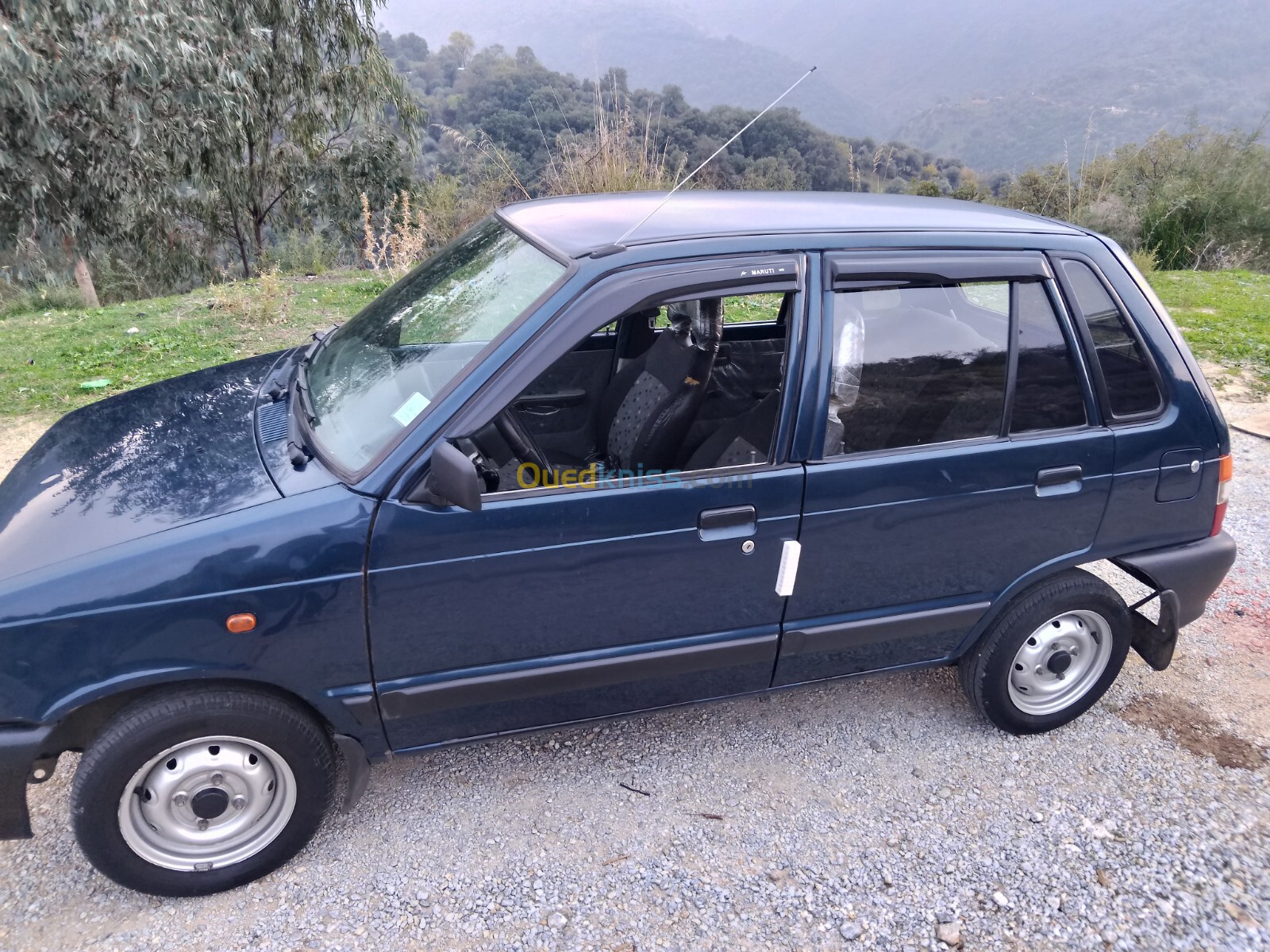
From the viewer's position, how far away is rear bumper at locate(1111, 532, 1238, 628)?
2984 mm

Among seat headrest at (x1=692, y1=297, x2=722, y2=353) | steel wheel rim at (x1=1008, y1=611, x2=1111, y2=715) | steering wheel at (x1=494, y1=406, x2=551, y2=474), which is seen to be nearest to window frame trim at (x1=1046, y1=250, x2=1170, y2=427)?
steel wheel rim at (x1=1008, y1=611, x2=1111, y2=715)

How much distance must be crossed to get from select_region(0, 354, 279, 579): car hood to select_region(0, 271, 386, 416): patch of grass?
157 inches

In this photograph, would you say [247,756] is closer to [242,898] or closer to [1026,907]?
[242,898]

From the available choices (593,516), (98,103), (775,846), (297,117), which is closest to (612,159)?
(98,103)

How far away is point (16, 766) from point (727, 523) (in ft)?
6.33

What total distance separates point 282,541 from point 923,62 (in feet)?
213

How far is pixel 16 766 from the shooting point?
6.84 feet

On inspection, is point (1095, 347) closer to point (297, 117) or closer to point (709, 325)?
point (709, 325)

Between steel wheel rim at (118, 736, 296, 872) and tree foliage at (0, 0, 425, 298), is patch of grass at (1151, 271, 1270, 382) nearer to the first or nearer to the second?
steel wheel rim at (118, 736, 296, 872)

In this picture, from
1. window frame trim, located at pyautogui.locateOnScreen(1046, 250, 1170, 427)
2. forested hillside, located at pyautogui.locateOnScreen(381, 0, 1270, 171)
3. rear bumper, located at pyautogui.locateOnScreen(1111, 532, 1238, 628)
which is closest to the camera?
window frame trim, located at pyautogui.locateOnScreen(1046, 250, 1170, 427)

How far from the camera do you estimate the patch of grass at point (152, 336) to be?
21.5 ft

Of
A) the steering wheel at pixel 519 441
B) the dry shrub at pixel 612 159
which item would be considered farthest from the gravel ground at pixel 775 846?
the dry shrub at pixel 612 159

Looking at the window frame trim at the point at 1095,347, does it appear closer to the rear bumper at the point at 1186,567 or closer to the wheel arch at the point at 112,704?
the rear bumper at the point at 1186,567

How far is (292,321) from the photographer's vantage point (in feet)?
27.1
